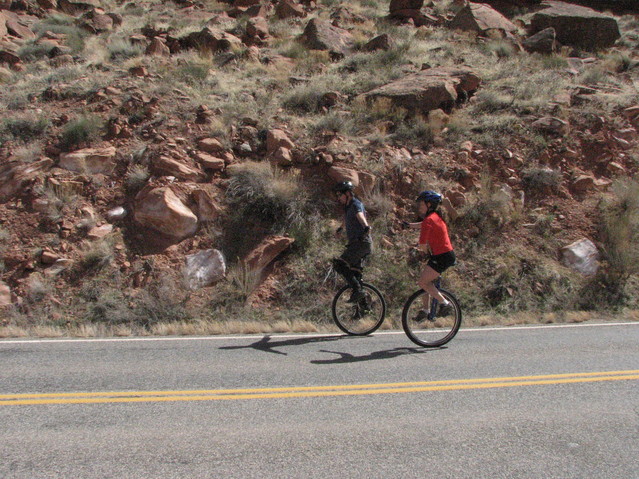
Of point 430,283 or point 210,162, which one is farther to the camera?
point 210,162

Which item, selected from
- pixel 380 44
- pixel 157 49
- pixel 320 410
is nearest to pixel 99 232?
pixel 320 410

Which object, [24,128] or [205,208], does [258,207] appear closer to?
[205,208]

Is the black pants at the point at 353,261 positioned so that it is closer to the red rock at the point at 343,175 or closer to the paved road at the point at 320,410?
the paved road at the point at 320,410

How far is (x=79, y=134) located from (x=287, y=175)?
529 cm

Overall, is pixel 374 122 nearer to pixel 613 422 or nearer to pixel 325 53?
pixel 325 53

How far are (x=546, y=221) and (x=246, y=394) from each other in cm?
882

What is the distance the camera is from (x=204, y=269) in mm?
9539

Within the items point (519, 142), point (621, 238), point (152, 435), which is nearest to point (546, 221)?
point (621, 238)

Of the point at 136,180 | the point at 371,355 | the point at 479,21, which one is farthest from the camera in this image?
the point at 479,21

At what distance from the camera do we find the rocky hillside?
30.6 feet

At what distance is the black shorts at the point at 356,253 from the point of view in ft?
23.7

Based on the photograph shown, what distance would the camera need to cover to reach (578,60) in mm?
17703

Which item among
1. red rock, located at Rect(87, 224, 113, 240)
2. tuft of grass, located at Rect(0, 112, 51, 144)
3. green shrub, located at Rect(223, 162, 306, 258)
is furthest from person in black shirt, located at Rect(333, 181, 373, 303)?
tuft of grass, located at Rect(0, 112, 51, 144)

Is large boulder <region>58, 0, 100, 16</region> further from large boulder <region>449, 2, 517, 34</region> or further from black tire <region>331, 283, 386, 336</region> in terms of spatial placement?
black tire <region>331, 283, 386, 336</region>
